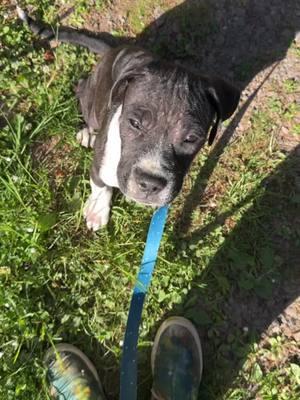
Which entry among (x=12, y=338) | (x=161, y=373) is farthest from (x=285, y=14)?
(x=12, y=338)

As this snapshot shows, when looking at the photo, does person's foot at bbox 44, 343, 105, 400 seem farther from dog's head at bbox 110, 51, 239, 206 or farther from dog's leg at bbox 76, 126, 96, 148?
dog's leg at bbox 76, 126, 96, 148

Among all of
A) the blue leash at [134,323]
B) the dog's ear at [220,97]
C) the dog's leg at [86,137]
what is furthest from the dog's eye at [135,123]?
the dog's leg at [86,137]

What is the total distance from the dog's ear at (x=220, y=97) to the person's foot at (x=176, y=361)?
1.64 m

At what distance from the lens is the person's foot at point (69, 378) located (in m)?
3.78

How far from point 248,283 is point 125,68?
2099 mm

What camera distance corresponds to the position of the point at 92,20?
4.85 metres

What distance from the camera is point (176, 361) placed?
4031 mm

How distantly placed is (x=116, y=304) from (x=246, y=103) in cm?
223

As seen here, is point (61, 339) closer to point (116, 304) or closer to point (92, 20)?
point (116, 304)

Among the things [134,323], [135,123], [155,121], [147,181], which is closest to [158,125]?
[155,121]

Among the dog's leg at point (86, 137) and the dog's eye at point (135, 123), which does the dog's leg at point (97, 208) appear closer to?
the dog's leg at point (86, 137)

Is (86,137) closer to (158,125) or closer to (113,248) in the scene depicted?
(113,248)

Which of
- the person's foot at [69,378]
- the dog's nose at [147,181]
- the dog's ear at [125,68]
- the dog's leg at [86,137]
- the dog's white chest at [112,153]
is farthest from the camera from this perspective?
the dog's leg at [86,137]

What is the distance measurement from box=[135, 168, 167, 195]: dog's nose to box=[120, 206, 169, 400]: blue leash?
68 centimetres
